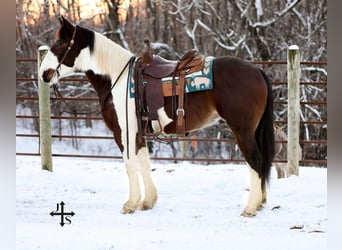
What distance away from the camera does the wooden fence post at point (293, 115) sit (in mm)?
1943

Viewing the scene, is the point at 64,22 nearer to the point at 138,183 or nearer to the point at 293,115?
the point at 138,183

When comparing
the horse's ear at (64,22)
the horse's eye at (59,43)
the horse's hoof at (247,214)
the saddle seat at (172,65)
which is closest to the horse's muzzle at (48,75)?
the horse's eye at (59,43)

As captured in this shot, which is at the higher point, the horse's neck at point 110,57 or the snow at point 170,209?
the horse's neck at point 110,57

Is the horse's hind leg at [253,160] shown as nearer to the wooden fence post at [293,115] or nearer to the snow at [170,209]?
the snow at [170,209]

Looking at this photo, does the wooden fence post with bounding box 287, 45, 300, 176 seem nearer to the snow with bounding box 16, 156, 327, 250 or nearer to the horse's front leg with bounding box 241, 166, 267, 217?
the snow with bounding box 16, 156, 327, 250

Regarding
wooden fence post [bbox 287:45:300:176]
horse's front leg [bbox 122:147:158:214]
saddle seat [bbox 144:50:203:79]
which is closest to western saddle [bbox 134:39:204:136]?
saddle seat [bbox 144:50:203:79]

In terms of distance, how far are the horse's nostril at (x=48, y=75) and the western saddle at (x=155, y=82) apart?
13.0 inches

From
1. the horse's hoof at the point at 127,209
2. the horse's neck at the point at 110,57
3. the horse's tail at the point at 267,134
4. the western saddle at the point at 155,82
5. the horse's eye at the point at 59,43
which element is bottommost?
the horse's hoof at the point at 127,209

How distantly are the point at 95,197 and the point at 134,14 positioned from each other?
0.67 m

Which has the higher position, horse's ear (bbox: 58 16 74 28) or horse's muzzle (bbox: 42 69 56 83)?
horse's ear (bbox: 58 16 74 28)

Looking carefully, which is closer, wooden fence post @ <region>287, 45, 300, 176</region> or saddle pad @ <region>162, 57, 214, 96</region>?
saddle pad @ <region>162, 57, 214, 96</region>

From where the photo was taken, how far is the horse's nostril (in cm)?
184
